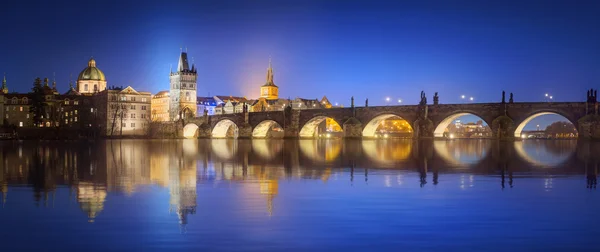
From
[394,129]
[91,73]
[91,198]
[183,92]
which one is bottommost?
[394,129]

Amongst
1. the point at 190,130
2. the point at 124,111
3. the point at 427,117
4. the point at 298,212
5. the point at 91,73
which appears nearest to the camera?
the point at 298,212

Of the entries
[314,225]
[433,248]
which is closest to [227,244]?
[314,225]

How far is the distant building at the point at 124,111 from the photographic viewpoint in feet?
436

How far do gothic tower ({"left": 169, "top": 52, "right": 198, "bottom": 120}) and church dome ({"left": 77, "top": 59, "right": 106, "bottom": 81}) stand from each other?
19370 millimetres

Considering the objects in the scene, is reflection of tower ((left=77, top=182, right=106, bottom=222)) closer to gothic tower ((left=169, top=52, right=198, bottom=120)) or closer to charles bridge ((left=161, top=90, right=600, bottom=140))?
charles bridge ((left=161, top=90, right=600, bottom=140))

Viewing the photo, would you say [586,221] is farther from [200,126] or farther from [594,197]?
[200,126]

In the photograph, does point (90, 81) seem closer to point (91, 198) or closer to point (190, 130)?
point (190, 130)

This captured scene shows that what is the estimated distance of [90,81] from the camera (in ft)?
518

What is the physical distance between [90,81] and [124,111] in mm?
29252

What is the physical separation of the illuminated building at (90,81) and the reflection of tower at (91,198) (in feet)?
484

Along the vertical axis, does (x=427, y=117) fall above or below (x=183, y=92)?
below

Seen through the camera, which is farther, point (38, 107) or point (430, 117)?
point (38, 107)

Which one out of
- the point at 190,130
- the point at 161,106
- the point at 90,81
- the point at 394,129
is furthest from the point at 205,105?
the point at 394,129

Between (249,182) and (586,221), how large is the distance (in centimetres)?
1084
